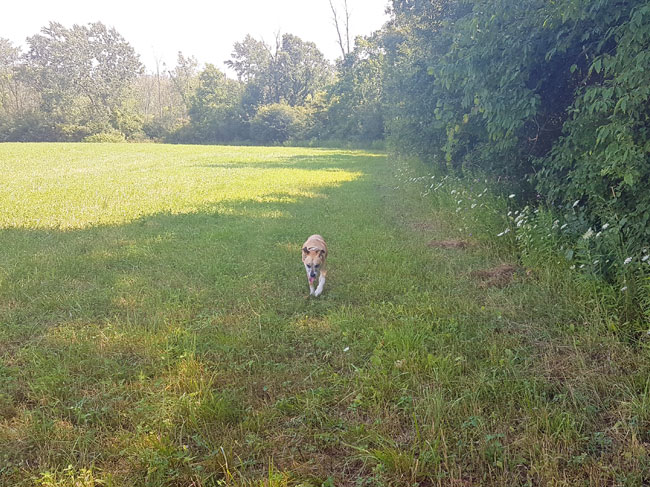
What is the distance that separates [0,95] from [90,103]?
1043 centimetres

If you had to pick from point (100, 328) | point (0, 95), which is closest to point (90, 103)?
point (0, 95)

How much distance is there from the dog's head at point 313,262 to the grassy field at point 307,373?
261mm

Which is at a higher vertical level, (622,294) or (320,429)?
(622,294)

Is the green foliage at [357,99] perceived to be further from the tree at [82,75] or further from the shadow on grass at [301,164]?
the tree at [82,75]

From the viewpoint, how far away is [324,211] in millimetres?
9977

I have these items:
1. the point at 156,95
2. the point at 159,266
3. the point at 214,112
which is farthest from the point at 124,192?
the point at 156,95

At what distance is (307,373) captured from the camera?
326 cm

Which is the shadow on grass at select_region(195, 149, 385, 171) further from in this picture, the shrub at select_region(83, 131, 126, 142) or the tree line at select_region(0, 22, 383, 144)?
the shrub at select_region(83, 131, 126, 142)

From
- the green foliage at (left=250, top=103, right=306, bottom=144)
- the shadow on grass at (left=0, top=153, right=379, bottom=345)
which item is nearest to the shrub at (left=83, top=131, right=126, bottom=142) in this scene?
the green foliage at (left=250, top=103, right=306, bottom=144)

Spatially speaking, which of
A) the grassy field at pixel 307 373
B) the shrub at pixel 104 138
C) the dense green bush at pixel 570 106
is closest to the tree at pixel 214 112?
the shrub at pixel 104 138

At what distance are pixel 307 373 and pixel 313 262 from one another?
6.02 feet

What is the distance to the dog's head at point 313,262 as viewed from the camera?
489 cm

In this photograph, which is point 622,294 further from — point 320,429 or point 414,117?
point 414,117

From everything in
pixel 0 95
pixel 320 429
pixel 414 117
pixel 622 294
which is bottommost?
pixel 320 429
